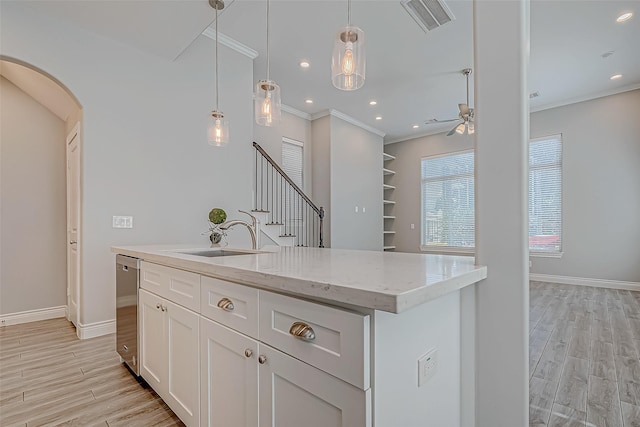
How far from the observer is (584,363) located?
242 centimetres

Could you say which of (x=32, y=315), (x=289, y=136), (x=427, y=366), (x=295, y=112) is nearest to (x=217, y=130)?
(x=427, y=366)

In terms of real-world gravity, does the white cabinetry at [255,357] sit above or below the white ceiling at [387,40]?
below

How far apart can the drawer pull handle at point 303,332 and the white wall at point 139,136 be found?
2.89 meters

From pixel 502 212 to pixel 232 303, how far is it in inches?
43.6

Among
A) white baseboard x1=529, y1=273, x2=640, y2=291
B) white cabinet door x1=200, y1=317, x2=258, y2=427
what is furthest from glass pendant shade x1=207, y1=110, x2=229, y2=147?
white baseboard x1=529, y1=273, x2=640, y2=291

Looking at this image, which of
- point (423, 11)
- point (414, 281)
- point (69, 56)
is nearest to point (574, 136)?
point (423, 11)

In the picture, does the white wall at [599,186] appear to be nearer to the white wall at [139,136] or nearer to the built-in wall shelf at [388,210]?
the built-in wall shelf at [388,210]

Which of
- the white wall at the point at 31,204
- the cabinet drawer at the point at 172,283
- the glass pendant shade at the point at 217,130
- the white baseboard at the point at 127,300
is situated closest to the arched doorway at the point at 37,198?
the white wall at the point at 31,204

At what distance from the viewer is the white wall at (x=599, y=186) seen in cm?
500

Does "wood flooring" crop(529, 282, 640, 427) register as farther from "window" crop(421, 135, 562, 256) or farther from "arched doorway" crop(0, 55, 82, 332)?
"arched doorway" crop(0, 55, 82, 332)

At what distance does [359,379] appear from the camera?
78 cm

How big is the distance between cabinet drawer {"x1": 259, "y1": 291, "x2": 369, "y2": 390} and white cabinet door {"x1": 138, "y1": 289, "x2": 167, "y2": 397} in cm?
101

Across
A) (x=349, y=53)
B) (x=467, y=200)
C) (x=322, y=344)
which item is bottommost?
(x=322, y=344)

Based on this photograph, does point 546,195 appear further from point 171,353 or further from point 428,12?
point 171,353
